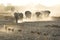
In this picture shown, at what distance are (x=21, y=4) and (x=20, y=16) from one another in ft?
177

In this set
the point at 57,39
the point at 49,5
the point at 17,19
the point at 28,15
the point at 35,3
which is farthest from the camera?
the point at 35,3

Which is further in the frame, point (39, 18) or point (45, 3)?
point (45, 3)

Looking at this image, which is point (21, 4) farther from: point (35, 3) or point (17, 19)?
point (17, 19)

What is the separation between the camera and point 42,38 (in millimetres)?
19844

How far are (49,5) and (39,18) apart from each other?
4277 cm

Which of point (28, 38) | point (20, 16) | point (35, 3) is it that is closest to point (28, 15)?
point (20, 16)

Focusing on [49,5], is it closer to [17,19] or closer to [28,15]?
[28,15]

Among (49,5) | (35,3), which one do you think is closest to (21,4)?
(35,3)

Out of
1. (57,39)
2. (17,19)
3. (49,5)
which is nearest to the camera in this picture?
(57,39)

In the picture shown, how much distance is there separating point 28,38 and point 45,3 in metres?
68.2

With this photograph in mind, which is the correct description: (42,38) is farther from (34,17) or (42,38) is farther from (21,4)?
(21,4)

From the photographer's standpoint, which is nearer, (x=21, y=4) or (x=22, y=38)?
(x=22, y=38)

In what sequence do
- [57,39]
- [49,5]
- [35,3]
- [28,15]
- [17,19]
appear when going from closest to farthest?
[57,39] < [17,19] < [28,15] < [49,5] < [35,3]

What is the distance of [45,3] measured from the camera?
3452 inches
